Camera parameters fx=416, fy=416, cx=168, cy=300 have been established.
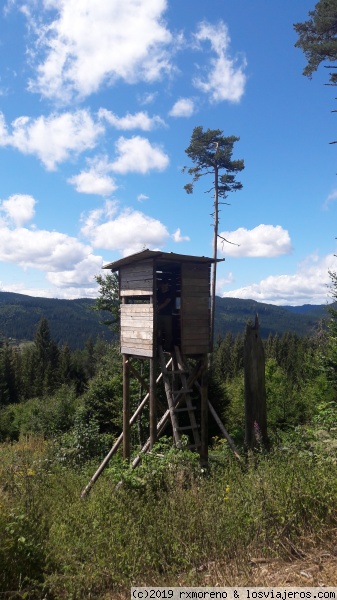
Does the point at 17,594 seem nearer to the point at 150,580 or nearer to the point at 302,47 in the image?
the point at 150,580

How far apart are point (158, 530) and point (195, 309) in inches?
222

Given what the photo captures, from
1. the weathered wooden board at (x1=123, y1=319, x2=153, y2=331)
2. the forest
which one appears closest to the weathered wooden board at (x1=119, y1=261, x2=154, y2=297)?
the weathered wooden board at (x1=123, y1=319, x2=153, y2=331)

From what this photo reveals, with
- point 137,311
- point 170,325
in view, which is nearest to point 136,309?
point 137,311

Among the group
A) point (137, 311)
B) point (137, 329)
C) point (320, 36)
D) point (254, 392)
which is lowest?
point (254, 392)

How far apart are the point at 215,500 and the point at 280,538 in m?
1.03

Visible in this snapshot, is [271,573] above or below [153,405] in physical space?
below

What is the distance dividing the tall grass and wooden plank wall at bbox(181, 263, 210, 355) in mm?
4294

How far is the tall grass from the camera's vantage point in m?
3.89

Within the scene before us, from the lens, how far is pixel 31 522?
4.47 meters

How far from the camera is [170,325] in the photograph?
9.77 metres

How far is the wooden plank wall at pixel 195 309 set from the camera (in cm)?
948

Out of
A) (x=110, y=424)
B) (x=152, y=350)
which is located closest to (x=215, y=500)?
(x=152, y=350)

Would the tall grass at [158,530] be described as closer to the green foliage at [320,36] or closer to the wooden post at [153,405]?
the wooden post at [153,405]

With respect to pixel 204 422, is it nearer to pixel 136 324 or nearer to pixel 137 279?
pixel 136 324
